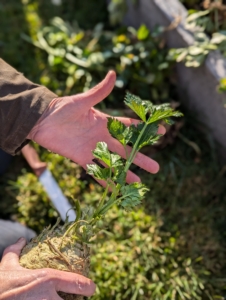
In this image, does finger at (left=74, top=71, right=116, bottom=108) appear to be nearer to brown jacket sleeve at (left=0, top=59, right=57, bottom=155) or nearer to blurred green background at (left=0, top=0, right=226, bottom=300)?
brown jacket sleeve at (left=0, top=59, right=57, bottom=155)

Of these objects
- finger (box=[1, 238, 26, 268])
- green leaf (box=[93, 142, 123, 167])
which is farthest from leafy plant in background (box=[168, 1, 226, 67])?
finger (box=[1, 238, 26, 268])

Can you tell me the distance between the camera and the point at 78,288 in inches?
53.6

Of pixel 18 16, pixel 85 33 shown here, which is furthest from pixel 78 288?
pixel 18 16

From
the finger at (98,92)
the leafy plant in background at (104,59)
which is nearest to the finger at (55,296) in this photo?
the finger at (98,92)

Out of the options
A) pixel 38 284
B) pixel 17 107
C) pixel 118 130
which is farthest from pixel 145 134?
pixel 38 284

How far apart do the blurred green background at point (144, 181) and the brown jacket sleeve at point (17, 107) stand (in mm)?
593

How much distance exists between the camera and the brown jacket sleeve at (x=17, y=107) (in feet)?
5.27

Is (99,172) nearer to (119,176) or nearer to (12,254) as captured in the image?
(119,176)

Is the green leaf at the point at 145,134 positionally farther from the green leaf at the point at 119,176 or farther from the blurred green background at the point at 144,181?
the blurred green background at the point at 144,181

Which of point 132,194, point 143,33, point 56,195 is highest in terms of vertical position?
point 143,33

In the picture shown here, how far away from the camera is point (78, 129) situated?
5.52 ft

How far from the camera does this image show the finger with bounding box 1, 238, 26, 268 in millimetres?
1438

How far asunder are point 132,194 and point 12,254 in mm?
495

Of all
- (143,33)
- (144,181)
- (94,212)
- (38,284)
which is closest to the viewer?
(38,284)
